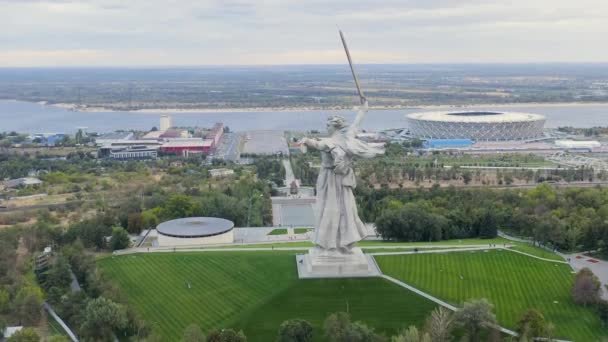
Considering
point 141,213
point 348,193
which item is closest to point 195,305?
point 348,193

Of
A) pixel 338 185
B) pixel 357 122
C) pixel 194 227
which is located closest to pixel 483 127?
pixel 194 227

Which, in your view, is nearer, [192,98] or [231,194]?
[231,194]

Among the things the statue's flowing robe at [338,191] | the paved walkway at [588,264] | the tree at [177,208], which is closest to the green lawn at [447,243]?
the paved walkway at [588,264]

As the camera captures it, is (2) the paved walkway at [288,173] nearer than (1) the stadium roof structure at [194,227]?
No

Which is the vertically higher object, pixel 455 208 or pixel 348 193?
pixel 348 193

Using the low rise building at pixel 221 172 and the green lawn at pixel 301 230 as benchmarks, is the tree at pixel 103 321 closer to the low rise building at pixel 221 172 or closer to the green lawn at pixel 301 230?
the green lawn at pixel 301 230

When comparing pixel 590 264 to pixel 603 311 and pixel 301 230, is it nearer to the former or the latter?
pixel 603 311

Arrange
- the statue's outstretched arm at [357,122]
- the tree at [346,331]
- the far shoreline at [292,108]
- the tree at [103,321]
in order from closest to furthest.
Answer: the tree at [346,331] < the tree at [103,321] < the statue's outstretched arm at [357,122] < the far shoreline at [292,108]

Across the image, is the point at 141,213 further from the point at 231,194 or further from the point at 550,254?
the point at 550,254
